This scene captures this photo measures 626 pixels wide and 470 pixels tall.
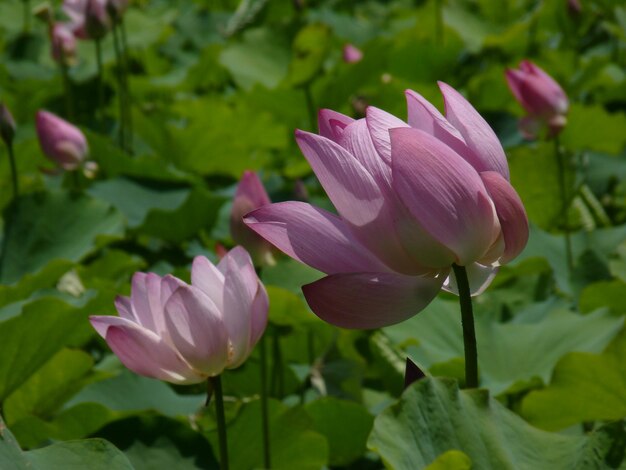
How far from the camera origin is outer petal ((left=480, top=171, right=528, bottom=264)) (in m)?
0.71

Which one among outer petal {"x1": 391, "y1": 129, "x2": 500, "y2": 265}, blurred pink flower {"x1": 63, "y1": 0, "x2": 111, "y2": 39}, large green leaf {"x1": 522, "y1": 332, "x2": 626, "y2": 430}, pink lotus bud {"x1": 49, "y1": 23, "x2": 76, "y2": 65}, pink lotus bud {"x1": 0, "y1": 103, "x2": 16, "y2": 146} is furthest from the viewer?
pink lotus bud {"x1": 49, "y1": 23, "x2": 76, "y2": 65}

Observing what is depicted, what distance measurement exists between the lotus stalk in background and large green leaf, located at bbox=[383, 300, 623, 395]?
0.61 m

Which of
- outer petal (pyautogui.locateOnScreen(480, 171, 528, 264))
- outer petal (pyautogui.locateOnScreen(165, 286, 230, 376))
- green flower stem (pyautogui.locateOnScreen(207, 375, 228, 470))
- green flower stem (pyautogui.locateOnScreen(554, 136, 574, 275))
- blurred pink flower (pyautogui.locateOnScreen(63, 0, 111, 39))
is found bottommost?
blurred pink flower (pyautogui.locateOnScreen(63, 0, 111, 39))

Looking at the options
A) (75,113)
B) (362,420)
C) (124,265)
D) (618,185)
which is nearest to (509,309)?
(362,420)

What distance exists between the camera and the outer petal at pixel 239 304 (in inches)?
35.4

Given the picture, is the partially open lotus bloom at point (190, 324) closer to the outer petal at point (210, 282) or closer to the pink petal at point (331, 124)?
the outer petal at point (210, 282)

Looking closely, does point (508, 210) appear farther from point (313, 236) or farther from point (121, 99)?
point (121, 99)

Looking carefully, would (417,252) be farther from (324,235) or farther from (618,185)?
(618,185)

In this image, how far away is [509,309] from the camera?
1636mm

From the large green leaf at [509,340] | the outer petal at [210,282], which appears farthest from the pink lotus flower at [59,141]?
the outer petal at [210,282]

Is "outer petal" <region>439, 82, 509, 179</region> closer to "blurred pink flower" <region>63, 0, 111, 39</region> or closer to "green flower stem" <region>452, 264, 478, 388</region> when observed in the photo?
"green flower stem" <region>452, 264, 478, 388</region>

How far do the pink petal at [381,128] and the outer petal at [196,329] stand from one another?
0.79 ft

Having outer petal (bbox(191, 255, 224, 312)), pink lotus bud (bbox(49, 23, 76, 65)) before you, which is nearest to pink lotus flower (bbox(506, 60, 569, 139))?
outer petal (bbox(191, 255, 224, 312))

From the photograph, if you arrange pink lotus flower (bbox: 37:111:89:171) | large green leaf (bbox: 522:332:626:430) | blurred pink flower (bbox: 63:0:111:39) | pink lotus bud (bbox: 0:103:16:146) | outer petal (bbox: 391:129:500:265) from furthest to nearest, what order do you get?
blurred pink flower (bbox: 63:0:111:39)
pink lotus flower (bbox: 37:111:89:171)
pink lotus bud (bbox: 0:103:16:146)
large green leaf (bbox: 522:332:626:430)
outer petal (bbox: 391:129:500:265)
